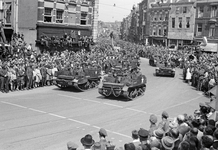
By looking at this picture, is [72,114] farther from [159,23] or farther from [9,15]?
[159,23]

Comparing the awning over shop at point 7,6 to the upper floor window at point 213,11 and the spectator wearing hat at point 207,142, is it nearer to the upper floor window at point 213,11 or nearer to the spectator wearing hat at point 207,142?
the spectator wearing hat at point 207,142

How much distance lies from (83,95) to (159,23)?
45.8 metres

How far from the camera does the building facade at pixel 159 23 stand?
60.8m

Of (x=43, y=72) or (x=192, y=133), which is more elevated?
(x=43, y=72)

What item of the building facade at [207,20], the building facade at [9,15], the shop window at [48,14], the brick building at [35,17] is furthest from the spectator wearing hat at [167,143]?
the building facade at [207,20]

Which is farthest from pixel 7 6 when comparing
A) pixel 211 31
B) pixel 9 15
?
pixel 211 31

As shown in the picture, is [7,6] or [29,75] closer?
[29,75]

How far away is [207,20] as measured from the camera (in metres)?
51.2

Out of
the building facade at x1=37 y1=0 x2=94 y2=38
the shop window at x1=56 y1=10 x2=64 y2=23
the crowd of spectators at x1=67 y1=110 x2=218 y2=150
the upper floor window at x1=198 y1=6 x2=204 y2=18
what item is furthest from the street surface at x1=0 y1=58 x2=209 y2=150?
the upper floor window at x1=198 y1=6 x2=204 y2=18

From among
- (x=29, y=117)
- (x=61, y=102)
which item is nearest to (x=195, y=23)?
(x=61, y=102)

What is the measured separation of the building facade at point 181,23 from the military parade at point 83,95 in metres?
11.4

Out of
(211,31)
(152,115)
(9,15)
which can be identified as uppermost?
(211,31)

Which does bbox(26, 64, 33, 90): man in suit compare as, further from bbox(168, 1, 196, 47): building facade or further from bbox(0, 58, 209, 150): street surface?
bbox(168, 1, 196, 47): building facade

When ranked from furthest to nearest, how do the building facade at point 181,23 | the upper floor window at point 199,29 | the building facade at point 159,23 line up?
1. the building facade at point 159,23
2. the building facade at point 181,23
3. the upper floor window at point 199,29
